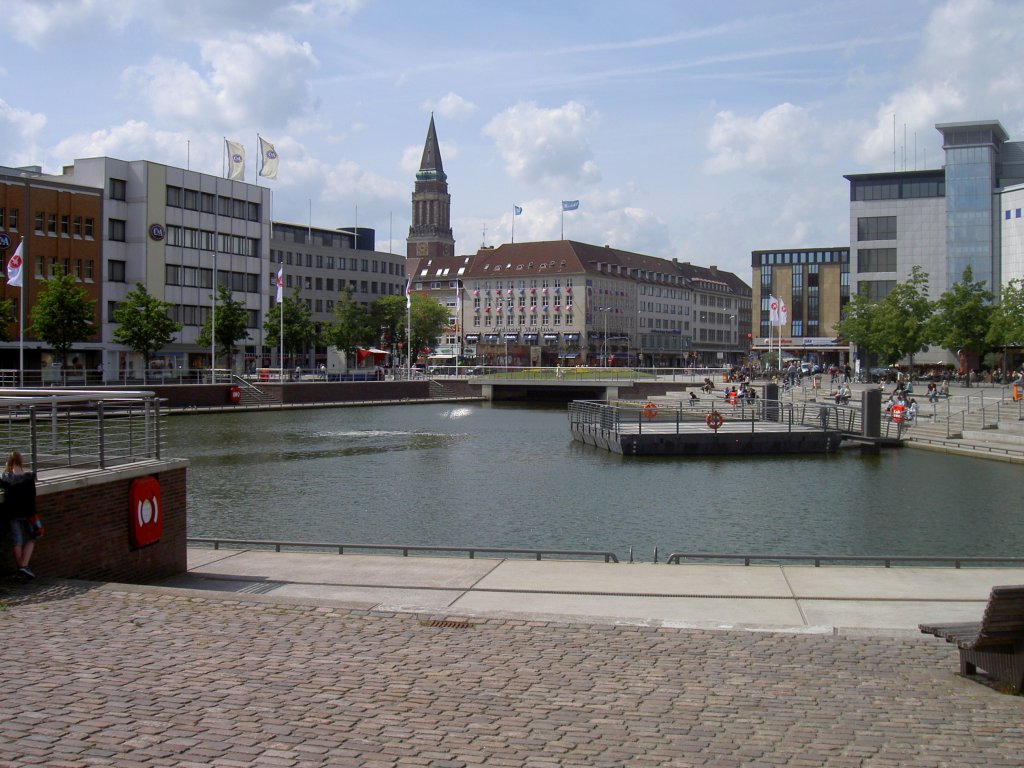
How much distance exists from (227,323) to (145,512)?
231ft

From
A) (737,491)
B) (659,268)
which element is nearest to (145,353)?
(737,491)

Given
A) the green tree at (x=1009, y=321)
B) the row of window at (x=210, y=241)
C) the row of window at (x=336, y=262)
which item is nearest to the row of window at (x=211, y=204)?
the row of window at (x=210, y=241)

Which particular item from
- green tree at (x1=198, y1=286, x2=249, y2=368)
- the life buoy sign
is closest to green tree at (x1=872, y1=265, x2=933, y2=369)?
green tree at (x1=198, y1=286, x2=249, y2=368)

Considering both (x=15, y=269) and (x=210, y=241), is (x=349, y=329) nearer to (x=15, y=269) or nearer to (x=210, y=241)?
(x=210, y=241)

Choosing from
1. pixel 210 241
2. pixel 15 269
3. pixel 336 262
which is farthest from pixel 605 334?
pixel 15 269

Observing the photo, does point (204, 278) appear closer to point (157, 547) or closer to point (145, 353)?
point (145, 353)

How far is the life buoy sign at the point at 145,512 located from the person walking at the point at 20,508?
230 centimetres

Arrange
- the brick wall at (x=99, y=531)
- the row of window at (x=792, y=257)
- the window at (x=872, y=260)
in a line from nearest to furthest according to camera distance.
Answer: the brick wall at (x=99, y=531)
the window at (x=872, y=260)
the row of window at (x=792, y=257)

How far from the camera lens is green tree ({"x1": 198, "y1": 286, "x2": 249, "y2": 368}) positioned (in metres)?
82.8

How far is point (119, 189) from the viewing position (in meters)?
82.1

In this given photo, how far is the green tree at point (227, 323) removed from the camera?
82750 mm

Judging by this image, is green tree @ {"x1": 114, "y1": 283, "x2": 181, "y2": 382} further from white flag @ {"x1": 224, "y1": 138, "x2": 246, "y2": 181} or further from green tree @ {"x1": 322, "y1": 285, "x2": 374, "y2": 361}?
green tree @ {"x1": 322, "y1": 285, "x2": 374, "y2": 361}

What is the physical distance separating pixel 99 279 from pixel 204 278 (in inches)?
438

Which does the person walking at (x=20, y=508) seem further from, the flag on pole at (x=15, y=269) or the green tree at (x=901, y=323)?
the green tree at (x=901, y=323)
